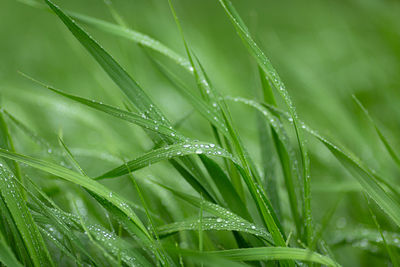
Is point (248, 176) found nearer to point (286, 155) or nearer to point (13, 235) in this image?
point (286, 155)

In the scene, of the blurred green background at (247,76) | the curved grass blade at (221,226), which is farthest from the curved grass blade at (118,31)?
the curved grass blade at (221,226)

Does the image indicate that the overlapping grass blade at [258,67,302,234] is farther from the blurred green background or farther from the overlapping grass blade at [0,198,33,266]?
the overlapping grass blade at [0,198,33,266]

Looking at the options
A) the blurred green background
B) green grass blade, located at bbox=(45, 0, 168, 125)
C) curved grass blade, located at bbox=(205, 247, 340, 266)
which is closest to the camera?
curved grass blade, located at bbox=(205, 247, 340, 266)

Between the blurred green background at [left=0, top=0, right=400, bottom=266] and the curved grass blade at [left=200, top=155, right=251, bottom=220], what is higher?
the blurred green background at [left=0, top=0, right=400, bottom=266]

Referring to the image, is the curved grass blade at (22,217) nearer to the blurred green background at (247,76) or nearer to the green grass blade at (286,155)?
the blurred green background at (247,76)

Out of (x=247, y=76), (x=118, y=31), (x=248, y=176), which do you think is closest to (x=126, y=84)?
(x=118, y=31)

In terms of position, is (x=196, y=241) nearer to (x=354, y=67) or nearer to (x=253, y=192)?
(x=253, y=192)

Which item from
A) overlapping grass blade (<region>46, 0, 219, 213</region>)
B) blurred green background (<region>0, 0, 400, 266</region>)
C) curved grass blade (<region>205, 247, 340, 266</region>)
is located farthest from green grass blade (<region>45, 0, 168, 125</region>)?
curved grass blade (<region>205, 247, 340, 266</region>)
